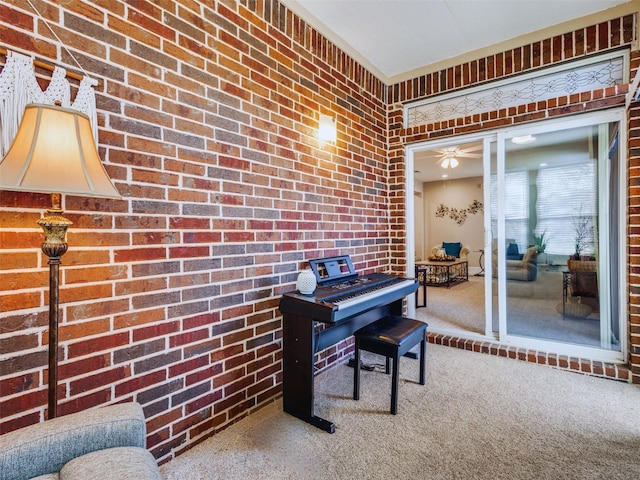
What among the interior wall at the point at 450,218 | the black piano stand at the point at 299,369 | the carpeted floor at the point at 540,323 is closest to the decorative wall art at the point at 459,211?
the interior wall at the point at 450,218

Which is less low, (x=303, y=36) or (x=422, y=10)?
(x=422, y=10)

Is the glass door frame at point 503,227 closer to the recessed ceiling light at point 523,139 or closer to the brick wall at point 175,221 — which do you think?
the recessed ceiling light at point 523,139

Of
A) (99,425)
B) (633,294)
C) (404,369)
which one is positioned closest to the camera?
(99,425)

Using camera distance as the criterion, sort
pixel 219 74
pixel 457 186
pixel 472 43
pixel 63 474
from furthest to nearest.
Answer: pixel 457 186, pixel 472 43, pixel 219 74, pixel 63 474

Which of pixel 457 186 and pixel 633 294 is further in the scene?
pixel 457 186

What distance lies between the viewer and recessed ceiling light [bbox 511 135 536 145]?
296cm

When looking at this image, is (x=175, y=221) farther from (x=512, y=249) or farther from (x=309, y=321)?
(x=512, y=249)

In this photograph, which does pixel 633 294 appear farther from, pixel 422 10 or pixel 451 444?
pixel 422 10


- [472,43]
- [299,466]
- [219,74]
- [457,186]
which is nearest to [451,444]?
[299,466]

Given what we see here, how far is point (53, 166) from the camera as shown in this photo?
3.24 feet

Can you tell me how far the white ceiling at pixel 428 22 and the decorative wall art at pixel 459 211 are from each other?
19.7 feet

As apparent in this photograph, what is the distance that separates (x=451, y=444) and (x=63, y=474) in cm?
174

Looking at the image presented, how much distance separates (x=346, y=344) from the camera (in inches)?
118

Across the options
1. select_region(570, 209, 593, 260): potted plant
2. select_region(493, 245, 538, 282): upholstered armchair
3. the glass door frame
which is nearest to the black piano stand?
the glass door frame
